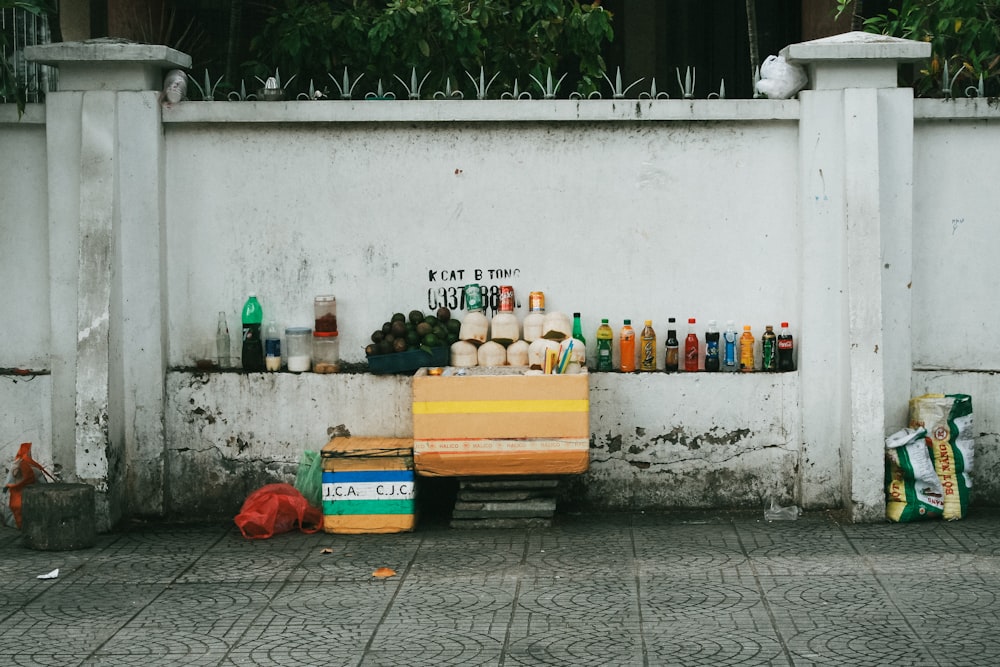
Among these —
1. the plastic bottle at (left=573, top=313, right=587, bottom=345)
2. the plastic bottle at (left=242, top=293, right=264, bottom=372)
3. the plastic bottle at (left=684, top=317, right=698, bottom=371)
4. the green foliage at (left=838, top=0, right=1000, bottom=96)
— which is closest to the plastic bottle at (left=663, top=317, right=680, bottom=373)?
the plastic bottle at (left=684, top=317, right=698, bottom=371)

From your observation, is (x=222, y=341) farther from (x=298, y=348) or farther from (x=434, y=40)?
(x=434, y=40)

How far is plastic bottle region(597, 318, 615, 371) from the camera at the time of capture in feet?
25.7

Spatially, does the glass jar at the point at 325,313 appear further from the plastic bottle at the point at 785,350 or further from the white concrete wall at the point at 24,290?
the plastic bottle at the point at 785,350

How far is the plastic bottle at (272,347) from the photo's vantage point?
7.89m

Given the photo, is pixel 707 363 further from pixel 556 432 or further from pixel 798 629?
pixel 798 629

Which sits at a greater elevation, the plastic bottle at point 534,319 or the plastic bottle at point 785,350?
the plastic bottle at point 534,319

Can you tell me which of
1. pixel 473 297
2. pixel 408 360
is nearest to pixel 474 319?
pixel 473 297

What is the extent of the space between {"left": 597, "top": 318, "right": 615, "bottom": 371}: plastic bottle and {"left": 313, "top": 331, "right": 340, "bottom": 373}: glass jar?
167 centimetres

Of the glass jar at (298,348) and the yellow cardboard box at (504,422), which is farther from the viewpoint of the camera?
the glass jar at (298,348)

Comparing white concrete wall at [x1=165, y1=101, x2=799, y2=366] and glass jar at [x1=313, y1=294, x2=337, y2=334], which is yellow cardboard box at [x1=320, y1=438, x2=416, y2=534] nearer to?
glass jar at [x1=313, y1=294, x2=337, y2=334]

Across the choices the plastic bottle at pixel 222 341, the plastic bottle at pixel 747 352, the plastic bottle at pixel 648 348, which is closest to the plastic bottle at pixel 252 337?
the plastic bottle at pixel 222 341

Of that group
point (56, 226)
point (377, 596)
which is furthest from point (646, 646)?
point (56, 226)

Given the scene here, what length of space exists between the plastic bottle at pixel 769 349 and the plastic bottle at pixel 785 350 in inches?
1.2

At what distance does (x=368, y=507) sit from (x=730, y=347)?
2450 mm
